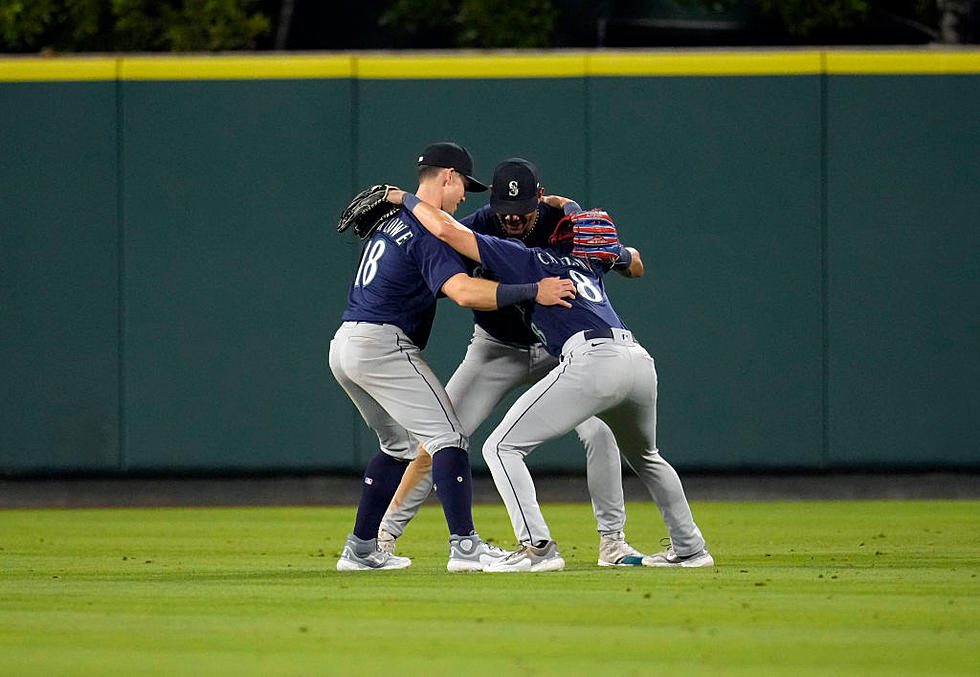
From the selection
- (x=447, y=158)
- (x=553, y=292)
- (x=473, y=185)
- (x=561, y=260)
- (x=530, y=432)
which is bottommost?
(x=530, y=432)

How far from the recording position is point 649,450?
6594 mm

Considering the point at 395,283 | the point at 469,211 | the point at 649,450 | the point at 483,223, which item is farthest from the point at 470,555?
the point at 469,211

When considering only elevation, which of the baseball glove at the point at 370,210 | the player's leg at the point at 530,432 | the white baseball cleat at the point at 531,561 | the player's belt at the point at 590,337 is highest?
the baseball glove at the point at 370,210

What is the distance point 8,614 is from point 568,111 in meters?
6.75

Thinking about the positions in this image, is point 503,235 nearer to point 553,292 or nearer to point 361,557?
point 553,292

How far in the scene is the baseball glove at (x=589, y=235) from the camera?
6598 millimetres

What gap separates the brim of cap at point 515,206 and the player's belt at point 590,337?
627 mm

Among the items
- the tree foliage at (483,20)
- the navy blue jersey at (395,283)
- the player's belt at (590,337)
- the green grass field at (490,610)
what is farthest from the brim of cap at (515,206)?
the tree foliage at (483,20)

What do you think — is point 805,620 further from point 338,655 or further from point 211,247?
point 211,247

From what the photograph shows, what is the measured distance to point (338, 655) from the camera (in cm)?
434

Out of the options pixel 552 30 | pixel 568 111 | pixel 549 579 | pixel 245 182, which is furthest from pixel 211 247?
pixel 549 579

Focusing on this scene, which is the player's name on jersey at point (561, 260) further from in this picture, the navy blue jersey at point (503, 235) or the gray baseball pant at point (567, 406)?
the navy blue jersey at point (503, 235)

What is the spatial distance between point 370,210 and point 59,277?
5086 mm

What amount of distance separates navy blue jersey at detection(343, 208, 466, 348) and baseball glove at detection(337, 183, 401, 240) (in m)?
0.04
